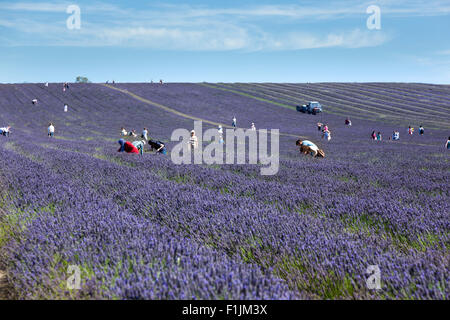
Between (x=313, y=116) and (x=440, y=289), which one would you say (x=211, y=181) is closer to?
(x=440, y=289)

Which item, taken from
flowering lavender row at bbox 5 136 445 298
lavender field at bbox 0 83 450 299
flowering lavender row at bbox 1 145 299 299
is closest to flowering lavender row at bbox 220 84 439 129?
lavender field at bbox 0 83 450 299

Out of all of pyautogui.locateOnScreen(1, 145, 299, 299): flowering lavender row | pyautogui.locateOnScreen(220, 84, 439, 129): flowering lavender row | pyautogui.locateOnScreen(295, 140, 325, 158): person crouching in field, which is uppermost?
pyautogui.locateOnScreen(220, 84, 439, 129): flowering lavender row

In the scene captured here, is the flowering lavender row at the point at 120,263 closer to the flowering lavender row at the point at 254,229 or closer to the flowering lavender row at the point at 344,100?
the flowering lavender row at the point at 254,229

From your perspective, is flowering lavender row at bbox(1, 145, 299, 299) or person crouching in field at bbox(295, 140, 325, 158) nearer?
flowering lavender row at bbox(1, 145, 299, 299)

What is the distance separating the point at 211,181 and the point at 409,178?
11.6 ft

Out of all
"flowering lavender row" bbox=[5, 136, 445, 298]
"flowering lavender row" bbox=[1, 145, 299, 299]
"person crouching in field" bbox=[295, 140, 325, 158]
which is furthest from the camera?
"person crouching in field" bbox=[295, 140, 325, 158]

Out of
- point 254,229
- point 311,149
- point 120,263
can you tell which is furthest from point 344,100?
point 120,263

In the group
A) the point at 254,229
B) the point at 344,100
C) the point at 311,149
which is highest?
the point at 344,100

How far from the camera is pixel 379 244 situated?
2.43 metres

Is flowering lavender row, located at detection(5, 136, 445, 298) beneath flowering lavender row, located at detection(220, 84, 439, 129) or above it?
beneath

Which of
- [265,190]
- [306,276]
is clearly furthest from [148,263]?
[265,190]

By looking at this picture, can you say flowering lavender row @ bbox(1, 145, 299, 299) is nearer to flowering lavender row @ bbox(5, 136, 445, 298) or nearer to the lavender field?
the lavender field

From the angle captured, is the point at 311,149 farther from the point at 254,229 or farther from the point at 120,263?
the point at 120,263
